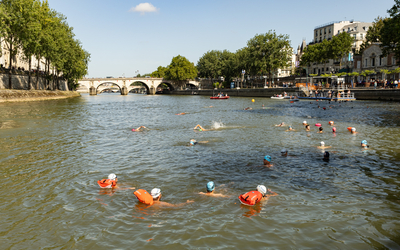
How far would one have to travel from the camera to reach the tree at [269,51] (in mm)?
93125

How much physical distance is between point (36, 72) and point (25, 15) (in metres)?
23.6

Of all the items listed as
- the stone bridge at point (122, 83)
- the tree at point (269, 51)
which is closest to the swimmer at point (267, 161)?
the tree at point (269, 51)

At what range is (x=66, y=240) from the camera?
22.5 feet

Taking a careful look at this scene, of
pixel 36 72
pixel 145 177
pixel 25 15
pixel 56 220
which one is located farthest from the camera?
pixel 36 72

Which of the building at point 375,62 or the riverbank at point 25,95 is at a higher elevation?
the building at point 375,62

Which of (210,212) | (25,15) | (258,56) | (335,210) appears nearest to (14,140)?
(210,212)

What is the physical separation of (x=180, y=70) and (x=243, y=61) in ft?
122

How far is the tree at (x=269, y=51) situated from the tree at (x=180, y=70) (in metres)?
46.2

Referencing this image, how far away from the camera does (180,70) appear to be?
135 metres

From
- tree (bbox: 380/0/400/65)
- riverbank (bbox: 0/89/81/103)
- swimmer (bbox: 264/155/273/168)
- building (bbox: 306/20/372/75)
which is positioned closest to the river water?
swimmer (bbox: 264/155/273/168)

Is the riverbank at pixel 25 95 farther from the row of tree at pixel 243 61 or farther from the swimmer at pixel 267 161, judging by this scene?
the row of tree at pixel 243 61

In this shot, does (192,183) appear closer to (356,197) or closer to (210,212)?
(210,212)

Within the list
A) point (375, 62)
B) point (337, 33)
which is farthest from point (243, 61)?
point (375, 62)

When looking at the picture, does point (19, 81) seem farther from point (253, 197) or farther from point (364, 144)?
point (253, 197)
